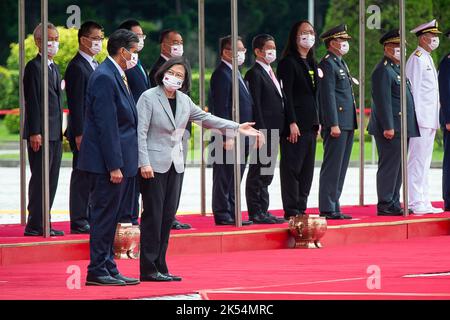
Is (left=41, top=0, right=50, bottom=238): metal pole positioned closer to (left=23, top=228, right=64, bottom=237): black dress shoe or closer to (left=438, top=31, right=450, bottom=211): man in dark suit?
(left=23, top=228, right=64, bottom=237): black dress shoe

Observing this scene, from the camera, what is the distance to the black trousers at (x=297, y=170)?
14758 mm

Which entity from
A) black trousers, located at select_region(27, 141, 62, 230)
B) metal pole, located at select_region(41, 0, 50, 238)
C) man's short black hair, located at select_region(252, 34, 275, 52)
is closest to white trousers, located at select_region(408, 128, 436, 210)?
man's short black hair, located at select_region(252, 34, 275, 52)

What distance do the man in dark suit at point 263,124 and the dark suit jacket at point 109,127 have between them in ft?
12.6

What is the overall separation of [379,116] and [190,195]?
265 inches

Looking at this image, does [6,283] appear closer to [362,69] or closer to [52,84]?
[52,84]

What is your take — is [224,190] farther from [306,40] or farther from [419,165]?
[419,165]

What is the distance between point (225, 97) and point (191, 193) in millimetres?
8260

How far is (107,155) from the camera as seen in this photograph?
10.7m

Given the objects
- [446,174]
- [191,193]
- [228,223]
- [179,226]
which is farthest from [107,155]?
[191,193]

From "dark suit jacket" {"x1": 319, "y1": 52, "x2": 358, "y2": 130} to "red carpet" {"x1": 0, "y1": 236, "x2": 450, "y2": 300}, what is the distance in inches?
63.9

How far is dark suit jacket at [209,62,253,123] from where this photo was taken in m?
14.5

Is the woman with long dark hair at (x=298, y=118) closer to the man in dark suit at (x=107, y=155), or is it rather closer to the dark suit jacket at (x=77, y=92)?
the dark suit jacket at (x=77, y=92)

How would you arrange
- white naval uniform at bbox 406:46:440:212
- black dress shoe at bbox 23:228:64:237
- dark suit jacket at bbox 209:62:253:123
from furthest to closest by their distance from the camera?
white naval uniform at bbox 406:46:440:212, dark suit jacket at bbox 209:62:253:123, black dress shoe at bbox 23:228:64:237

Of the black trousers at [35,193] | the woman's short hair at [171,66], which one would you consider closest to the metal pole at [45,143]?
the black trousers at [35,193]
